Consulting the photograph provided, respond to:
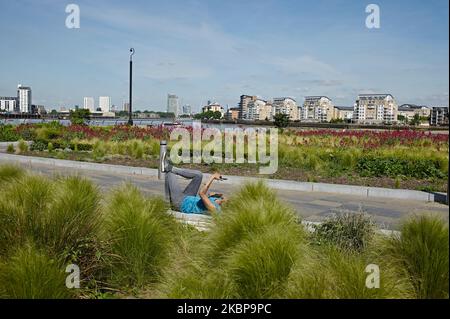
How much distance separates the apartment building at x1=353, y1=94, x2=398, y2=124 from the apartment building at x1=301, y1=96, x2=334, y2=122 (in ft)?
17.0

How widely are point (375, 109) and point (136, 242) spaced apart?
258 ft

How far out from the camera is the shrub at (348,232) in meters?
5.08

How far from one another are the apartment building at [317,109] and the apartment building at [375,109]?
5196 mm

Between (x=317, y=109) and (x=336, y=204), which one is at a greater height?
(x=317, y=109)

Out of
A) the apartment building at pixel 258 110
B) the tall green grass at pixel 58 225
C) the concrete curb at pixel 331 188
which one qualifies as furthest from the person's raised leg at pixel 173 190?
the apartment building at pixel 258 110

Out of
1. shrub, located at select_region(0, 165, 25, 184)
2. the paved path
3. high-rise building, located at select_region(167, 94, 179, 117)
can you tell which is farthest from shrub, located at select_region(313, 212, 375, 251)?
high-rise building, located at select_region(167, 94, 179, 117)

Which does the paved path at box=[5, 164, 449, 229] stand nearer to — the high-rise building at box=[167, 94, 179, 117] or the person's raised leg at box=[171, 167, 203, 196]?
the person's raised leg at box=[171, 167, 203, 196]

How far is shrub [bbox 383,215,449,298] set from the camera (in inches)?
141

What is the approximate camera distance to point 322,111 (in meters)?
87.3

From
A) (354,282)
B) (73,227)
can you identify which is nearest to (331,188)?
(73,227)

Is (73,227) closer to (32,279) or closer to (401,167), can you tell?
(32,279)

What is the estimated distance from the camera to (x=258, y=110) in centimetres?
7506
